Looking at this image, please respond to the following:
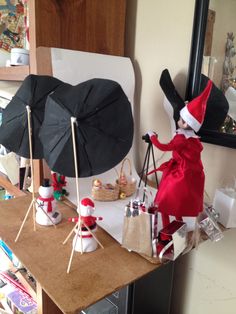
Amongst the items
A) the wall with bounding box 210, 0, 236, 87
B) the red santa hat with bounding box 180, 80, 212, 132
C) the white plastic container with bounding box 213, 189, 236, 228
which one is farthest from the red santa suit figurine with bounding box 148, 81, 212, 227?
the wall with bounding box 210, 0, 236, 87

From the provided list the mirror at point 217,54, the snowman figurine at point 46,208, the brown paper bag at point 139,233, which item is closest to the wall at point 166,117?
the mirror at point 217,54

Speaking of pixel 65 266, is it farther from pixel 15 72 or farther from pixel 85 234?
pixel 15 72

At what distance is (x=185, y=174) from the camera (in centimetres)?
63

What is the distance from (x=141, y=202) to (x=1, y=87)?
3.14ft

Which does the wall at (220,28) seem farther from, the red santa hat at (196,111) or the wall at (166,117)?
the red santa hat at (196,111)

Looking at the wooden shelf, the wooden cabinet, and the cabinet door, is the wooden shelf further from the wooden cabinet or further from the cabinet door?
the cabinet door

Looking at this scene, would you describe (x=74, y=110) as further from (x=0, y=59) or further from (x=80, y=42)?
(x=0, y=59)

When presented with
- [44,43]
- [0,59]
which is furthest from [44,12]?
[0,59]

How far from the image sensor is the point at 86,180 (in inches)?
38.9

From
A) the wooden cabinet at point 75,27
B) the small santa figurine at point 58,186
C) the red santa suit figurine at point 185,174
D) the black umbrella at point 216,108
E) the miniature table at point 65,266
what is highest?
the wooden cabinet at point 75,27

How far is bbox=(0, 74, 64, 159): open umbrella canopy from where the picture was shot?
69 centimetres

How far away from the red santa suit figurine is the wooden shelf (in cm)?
54

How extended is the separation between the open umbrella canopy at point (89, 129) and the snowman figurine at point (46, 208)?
178mm

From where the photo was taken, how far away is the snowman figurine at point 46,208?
0.71 m
